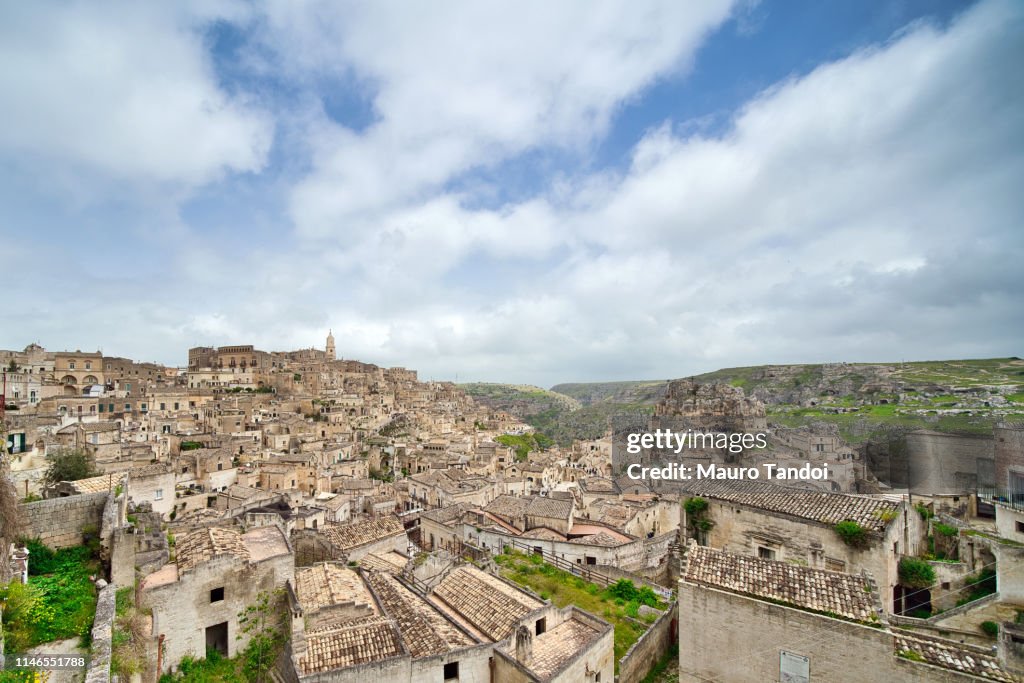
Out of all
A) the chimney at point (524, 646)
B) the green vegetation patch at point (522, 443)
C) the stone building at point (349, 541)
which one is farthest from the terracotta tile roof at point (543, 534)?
the green vegetation patch at point (522, 443)

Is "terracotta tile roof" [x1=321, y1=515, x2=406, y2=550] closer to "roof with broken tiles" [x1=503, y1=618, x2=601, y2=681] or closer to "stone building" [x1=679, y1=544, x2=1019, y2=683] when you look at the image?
"roof with broken tiles" [x1=503, y1=618, x2=601, y2=681]

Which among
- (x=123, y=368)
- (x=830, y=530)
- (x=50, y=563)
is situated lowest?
(x=830, y=530)

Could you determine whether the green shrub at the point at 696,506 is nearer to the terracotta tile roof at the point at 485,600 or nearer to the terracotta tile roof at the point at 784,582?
the terracotta tile roof at the point at 784,582

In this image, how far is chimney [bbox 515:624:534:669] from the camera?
10539 millimetres

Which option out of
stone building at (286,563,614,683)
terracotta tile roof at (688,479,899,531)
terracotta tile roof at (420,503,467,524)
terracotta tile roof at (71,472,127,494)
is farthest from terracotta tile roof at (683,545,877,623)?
terracotta tile roof at (71,472,127,494)

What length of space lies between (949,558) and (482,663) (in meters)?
15.4

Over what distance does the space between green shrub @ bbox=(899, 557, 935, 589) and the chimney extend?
10.7 m

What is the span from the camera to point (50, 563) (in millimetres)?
10344

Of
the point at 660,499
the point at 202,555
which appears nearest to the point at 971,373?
the point at 660,499

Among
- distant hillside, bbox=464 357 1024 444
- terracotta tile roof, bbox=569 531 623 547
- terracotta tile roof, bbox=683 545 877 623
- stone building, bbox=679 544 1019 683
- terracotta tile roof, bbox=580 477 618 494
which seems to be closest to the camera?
stone building, bbox=679 544 1019 683

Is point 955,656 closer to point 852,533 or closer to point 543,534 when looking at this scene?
point 852,533

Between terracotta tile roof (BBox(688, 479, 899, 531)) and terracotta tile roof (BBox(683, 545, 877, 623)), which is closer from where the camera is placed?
terracotta tile roof (BBox(683, 545, 877, 623))

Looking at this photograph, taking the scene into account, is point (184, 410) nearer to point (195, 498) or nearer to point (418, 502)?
point (195, 498)

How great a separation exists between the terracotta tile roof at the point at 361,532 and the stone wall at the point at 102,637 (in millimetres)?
8219
